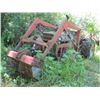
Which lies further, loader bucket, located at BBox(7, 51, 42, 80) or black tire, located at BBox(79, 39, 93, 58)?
black tire, located at BBox(79, 39, 93, 58)

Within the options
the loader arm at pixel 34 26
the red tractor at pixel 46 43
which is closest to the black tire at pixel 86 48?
the red tractor at pixel 46 43

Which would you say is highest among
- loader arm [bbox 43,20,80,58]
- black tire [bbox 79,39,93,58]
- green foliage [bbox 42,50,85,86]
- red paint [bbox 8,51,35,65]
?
loader arm [bbox 43,20,80,58]

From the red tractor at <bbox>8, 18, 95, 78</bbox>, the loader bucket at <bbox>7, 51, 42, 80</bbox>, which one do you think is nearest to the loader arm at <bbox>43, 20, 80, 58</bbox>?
the red tractor at <bbox>8, 18, 95, 78</bbox>

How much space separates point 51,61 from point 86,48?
0.33 m

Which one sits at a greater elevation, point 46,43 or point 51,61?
point 46,43

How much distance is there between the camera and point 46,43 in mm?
3789

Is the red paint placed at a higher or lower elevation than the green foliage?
higher

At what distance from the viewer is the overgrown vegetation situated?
3781mm

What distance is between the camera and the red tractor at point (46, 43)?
3781 mm

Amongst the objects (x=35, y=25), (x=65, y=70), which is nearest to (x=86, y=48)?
(x=65, y=70)

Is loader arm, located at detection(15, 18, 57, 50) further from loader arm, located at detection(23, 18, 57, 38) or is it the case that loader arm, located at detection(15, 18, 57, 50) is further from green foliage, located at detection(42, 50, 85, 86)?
green foliage, located at detection(42, 50, 85, 86)

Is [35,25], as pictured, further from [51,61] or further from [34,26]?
[51,61]
